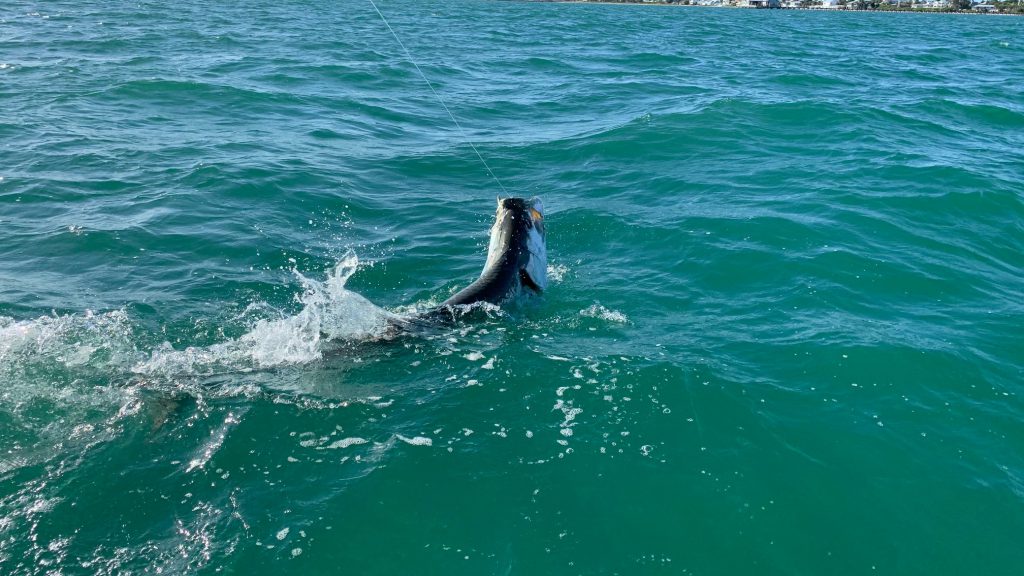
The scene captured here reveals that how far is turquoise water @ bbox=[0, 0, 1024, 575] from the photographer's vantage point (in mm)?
6344

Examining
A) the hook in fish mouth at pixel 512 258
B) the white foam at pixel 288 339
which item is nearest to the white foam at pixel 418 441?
the white foam at pixel 288 339

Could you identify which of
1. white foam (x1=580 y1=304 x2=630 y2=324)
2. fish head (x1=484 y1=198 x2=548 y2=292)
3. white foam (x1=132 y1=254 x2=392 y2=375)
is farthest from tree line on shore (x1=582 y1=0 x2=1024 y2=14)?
white foam (x1=132 y1=254 x2=392 y2=375)

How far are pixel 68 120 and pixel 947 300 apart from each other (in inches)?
768

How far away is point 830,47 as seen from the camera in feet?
131

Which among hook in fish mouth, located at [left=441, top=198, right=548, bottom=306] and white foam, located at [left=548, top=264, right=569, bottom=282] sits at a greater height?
hook in fish mouth, located at [left=441, top=198, right=548, bottom=306]

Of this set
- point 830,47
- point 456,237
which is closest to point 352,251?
point 456,237

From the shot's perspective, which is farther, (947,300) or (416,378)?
(947,300)

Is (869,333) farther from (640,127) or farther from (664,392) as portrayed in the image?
(640,127)

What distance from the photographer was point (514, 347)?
912 centimetres

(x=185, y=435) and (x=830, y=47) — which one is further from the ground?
(x=830, y=47)

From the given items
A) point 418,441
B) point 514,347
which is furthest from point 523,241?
point 418,441

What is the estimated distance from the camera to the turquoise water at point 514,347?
634cm

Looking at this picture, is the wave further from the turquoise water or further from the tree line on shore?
the tree line on shore

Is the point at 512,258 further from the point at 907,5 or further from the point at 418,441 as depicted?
the point at 907,5
